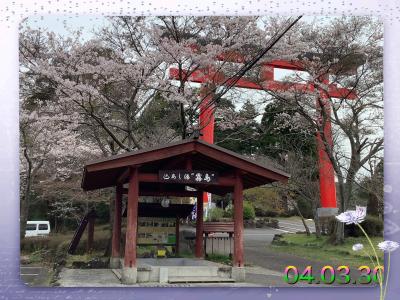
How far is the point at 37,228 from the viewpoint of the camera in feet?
9.71

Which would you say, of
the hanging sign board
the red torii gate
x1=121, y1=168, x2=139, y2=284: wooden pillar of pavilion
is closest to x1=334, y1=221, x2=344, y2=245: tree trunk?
the red torii gate

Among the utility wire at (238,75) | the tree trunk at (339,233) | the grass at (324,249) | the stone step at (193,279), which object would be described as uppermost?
the utility wire at (238,75)

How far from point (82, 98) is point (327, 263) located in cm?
238

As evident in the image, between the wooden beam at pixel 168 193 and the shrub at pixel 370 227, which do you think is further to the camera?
the wooden beam at pixel 168 193

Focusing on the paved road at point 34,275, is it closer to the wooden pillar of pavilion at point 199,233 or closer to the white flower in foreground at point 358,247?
the wooden pillar of pavilion at point 199,233

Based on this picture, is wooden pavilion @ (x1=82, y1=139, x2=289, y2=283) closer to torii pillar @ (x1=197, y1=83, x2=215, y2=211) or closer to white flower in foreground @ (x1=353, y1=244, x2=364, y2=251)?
torii pillar @ (x1=197, y1=83, x2=215, y2=211)

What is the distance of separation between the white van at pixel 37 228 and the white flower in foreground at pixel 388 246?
2137 mm

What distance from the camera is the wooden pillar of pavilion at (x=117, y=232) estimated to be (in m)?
3.75

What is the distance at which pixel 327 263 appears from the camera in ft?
10.2

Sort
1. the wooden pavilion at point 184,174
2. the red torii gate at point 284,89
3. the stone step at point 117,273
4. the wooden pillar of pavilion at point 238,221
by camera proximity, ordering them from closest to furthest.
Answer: the stone step at point 117,273 → the red torii gate at point 284,89 → the wooden pillar of pavilion at point 238,221 → the wooden pavilion at point 184,174

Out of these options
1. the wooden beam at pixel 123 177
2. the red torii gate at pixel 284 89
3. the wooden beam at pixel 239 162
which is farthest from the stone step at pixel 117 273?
the red torii gate at pixel 284 89

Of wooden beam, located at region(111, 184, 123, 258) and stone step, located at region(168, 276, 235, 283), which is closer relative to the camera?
stone step, located at region(168, 276, 235, 283)

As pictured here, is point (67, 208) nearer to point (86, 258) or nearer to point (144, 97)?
point (86, 258)

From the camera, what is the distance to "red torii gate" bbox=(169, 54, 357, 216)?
347 cm
